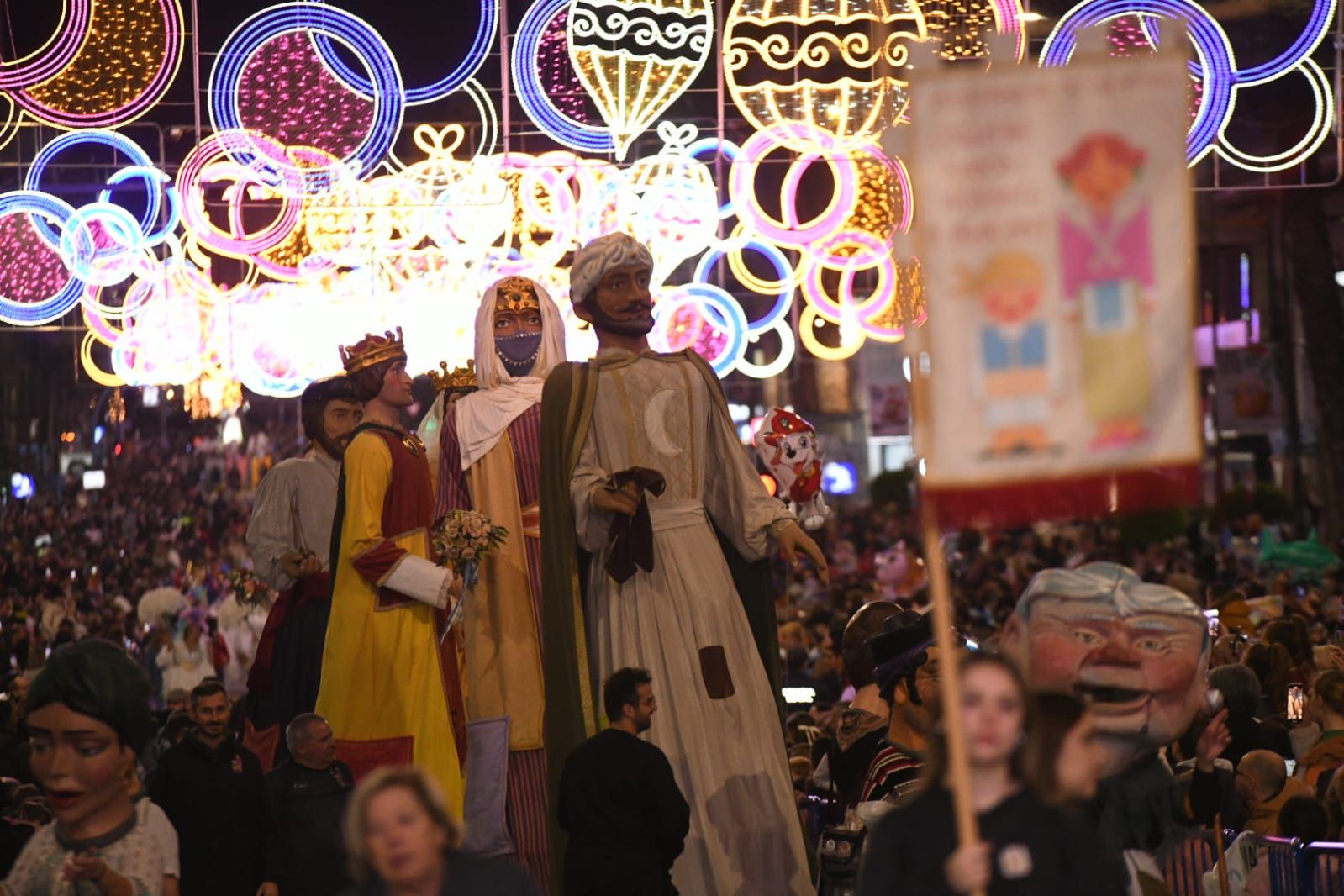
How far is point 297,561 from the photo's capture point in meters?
9.48

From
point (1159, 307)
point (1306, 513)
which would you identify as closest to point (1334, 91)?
point (1159, 307)

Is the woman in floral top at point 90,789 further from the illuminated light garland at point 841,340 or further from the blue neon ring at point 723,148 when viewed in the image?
the blue neon ring at point 723,148

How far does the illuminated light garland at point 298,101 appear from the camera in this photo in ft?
42.5

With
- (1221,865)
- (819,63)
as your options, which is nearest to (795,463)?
(819,63)

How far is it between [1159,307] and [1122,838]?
1.76 m

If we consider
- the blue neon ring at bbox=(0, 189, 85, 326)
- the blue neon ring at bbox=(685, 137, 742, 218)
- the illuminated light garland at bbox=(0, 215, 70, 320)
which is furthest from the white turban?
the illuminated light garland at bbox=(0, 215, 70, 320)

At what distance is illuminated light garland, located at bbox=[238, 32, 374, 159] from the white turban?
591 cm

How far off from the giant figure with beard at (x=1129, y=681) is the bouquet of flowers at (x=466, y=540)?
8.62 ft

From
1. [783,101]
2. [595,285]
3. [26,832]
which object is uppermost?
[783,101]

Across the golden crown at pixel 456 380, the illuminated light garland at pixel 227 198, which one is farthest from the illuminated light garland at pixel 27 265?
the golden crown at pixel 456 380

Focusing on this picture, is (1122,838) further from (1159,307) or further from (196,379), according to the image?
(196,379)

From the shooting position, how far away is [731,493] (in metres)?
7.42

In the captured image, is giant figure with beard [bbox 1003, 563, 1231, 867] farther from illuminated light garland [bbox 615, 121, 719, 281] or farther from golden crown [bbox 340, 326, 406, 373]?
illuminated light garland [bbox 615, 121, 719, 281]

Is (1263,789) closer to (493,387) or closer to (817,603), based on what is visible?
(493,387)
